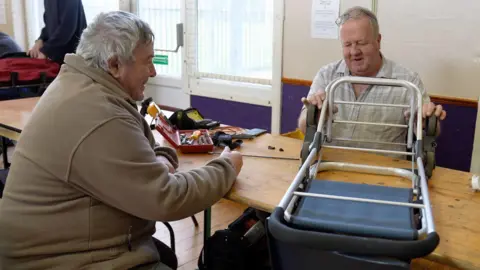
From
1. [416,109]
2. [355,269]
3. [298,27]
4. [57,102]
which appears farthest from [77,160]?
[298,27]

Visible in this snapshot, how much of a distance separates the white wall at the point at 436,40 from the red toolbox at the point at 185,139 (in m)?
1.36

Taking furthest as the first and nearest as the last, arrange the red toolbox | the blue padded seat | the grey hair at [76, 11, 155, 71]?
the red toolbox
the grey hair at [76, 11, 155, 71]
the blue padded seat

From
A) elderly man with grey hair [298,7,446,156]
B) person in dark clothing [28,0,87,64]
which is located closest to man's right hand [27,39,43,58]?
person in dark clothing [28,0,87,64]

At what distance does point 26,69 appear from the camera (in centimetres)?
363

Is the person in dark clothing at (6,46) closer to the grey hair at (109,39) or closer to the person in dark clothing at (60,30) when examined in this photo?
the person in dark clothing at (60,30)

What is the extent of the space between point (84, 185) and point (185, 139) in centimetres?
77

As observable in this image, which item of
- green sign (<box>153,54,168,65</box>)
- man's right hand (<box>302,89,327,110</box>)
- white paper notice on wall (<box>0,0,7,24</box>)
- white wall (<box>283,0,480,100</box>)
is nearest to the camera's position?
man's right hand (<box>302,89,327,110</box>)

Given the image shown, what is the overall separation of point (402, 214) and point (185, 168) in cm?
78

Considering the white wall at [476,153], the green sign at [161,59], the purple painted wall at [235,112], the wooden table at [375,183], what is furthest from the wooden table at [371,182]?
the green sign at [161,59]

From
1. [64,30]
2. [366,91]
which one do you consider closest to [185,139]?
[366,91]

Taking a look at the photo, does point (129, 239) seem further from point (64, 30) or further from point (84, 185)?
point (64, 30)

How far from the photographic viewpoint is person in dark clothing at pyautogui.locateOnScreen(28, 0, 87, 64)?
3.83 meters

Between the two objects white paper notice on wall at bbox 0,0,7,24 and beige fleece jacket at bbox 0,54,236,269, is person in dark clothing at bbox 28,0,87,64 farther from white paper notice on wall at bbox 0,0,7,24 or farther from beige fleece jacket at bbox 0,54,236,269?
beige fleece jacket at bbox 0,54,236,269

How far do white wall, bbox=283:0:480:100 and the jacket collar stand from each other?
75.8 inches
